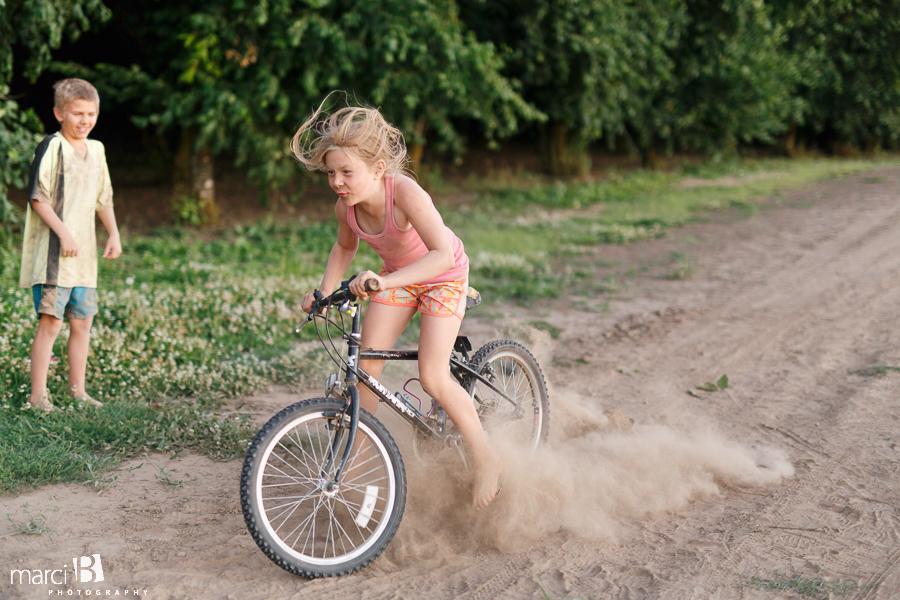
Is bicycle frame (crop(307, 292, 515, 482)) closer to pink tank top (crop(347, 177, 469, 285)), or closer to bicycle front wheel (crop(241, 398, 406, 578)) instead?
bicycle front wheel (crop(241, 398, 406, 578))

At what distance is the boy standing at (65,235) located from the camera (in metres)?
4.60

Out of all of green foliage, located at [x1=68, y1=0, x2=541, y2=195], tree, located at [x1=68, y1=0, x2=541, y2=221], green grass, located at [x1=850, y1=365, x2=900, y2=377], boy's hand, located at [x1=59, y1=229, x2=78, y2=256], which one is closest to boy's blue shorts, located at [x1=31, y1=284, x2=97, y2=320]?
boy's hand, located at [x1=59, y1=229, x2=78, y2=256]

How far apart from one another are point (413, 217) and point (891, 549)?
8.59 ft

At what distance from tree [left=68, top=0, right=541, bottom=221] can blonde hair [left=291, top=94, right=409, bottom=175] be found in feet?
21.2

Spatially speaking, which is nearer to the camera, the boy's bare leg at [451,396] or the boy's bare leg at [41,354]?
the boy's bare leg at [451,396]

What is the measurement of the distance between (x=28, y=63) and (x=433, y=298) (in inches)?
311

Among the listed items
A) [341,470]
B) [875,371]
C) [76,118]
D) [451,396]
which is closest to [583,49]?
[875,371]

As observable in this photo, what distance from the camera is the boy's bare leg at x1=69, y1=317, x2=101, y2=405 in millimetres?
4871

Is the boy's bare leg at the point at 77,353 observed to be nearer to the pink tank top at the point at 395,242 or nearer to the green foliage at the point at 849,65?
the pink tank top at the point at 395,242

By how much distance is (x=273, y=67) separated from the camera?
35.5 ft

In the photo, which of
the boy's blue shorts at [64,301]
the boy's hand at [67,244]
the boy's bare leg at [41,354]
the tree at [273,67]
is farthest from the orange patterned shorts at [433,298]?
the tree at [273,67]

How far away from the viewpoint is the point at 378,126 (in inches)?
130

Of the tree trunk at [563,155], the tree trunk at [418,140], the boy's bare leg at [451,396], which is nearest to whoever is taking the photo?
the boy's bare leg at [451,396]

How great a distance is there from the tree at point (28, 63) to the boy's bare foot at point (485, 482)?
6.60 meters
